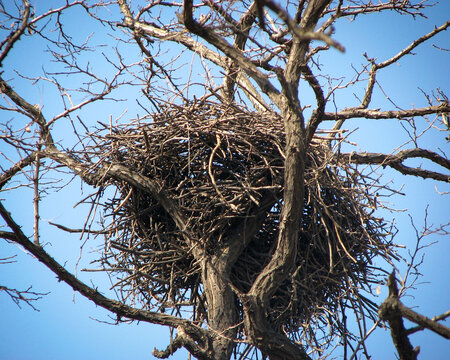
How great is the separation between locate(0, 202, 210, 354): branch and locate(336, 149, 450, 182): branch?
1864 mm

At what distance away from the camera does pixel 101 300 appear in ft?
10.3

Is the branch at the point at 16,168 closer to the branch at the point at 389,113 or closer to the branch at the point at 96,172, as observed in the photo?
the branch at the point at 96,172

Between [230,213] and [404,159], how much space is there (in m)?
1.64

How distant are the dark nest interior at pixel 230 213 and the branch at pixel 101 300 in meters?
0.29

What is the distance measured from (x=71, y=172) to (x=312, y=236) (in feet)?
5.62

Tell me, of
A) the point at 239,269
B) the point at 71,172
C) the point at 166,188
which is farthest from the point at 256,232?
the point at 71,172

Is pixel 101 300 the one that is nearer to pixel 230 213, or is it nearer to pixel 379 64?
pixel 230 213

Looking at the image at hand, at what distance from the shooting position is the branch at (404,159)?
4.18 meters

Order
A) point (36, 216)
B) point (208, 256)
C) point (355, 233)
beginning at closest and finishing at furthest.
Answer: point (36, 216) → point (208, 256) → point (355, 233)

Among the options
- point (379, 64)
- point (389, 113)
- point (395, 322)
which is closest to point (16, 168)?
point (389, 113)

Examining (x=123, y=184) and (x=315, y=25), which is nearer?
(x=315, y=25)

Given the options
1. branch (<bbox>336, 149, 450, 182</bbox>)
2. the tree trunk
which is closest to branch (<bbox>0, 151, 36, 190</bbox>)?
the tree trunk

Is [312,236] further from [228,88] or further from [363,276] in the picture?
[228,88]

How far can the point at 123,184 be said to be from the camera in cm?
377
